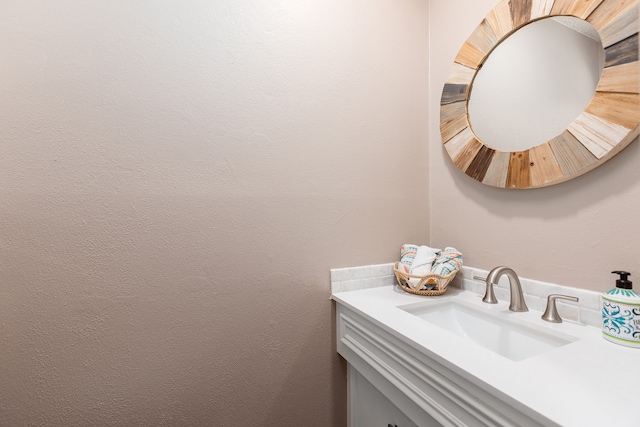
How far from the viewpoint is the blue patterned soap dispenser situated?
2.19 feet

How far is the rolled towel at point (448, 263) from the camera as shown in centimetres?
106

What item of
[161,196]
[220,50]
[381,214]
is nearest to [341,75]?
[220,50]

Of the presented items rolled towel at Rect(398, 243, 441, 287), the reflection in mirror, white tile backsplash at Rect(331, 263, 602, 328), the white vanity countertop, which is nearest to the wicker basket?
rolled towel at Rect(398, 243, 441, 287)

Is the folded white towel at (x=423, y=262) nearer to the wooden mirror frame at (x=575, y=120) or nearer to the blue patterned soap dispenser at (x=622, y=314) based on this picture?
the wooden mirror frame at (x=575, y=120)

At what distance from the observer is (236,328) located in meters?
0.98

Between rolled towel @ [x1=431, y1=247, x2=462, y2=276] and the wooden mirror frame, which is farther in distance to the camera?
rolled towel @ [x1=431, y1=247, x2=462, y2=276]

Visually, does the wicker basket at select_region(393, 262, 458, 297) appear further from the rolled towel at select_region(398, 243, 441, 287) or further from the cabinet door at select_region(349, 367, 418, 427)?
the cabinet door at select_region(349, 367, 418, 427)

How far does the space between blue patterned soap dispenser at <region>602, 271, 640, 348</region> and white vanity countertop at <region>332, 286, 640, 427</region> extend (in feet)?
0.07

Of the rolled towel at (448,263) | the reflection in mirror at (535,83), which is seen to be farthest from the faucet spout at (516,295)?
the reflection in mirror at (535,83)

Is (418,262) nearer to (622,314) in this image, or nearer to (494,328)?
(494,328)

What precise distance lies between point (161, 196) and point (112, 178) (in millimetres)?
133

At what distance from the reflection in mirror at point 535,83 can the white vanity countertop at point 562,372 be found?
1.89 feet

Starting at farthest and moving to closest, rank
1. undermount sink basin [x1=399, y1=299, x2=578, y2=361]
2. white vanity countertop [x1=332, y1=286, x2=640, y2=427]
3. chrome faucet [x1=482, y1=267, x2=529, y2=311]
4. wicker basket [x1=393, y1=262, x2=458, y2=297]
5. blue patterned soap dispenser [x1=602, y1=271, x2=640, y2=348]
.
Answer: wicker basket [x1=393, y1=262, x2=458, y2=297] < chrome faucet [x1=482, y1=267, x2=529, y2=311] < undermount sink basin [x1=399, y1=299, x2=578, y2=361] < blue patterned soap dispenser [x1=602, y1=271, x2=640, y2=348] < white vanity countertop [x1=332, y1=286, x2=640, y2=427]

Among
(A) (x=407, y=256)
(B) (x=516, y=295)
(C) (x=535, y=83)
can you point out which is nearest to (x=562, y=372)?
(B) (x=516, y=295)
